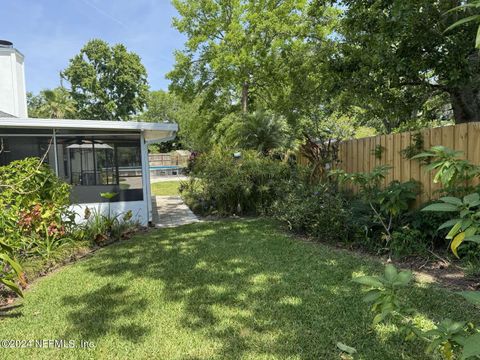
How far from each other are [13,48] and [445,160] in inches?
646

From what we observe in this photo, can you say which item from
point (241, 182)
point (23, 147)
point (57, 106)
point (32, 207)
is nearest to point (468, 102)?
point (241, 182)

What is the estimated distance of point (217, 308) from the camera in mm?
3205

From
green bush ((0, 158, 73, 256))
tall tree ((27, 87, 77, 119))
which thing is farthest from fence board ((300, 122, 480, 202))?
tall tree ((27, 87, 77, 119))

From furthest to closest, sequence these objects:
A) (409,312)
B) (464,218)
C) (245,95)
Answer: (245,95), (409,312), (464,218)

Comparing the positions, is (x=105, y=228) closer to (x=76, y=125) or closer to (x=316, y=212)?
(x=76, y=125)

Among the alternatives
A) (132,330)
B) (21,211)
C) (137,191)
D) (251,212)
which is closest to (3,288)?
(21,211)

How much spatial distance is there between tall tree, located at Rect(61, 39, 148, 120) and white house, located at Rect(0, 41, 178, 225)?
33099 millimetres

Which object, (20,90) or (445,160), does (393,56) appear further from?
(20,90)

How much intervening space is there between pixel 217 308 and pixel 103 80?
135 ft

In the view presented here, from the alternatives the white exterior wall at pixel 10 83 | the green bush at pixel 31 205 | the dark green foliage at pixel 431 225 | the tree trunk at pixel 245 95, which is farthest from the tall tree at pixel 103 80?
the dark green foliage at pixel 431 225

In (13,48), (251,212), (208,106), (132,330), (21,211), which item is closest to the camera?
(132,330)

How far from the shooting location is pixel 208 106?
17359 mm

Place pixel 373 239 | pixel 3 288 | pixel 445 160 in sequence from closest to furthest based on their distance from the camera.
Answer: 1. pixel 445 160
2. pixel 3 288
3. pixel 373 239

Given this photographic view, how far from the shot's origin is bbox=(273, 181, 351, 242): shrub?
5.36m
